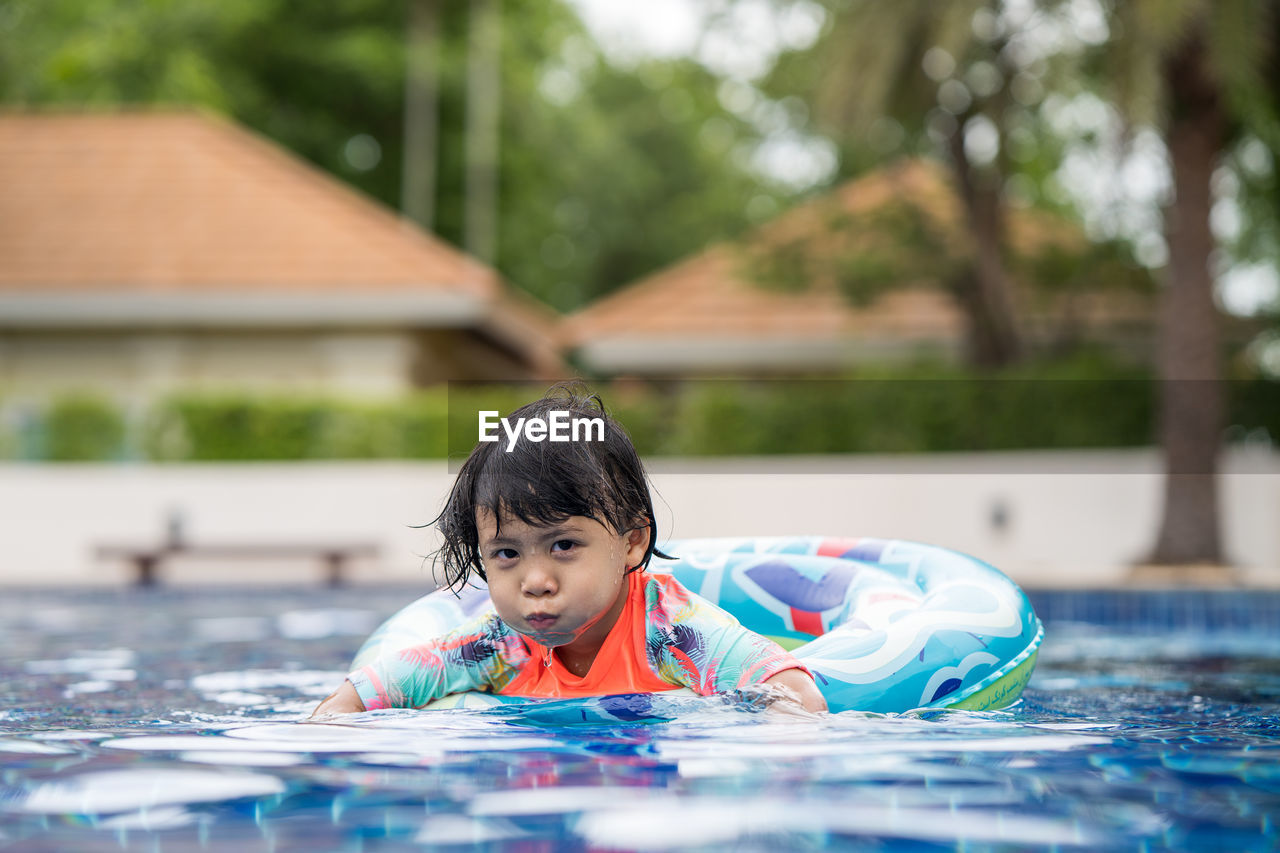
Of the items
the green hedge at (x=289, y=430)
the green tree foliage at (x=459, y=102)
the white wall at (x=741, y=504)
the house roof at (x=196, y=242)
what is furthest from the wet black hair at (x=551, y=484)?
the green tree foliage at (x=459, y=102)

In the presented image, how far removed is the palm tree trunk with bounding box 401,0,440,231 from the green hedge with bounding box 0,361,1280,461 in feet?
42.6

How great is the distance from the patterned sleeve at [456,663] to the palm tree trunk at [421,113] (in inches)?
936

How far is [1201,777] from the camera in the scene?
2.82m

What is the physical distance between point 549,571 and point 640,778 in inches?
26.4

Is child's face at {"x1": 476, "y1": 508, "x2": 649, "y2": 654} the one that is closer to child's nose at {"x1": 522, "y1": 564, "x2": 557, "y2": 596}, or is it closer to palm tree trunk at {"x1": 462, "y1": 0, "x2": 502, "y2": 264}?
child's nose at {"x1": 522, "y1": 564, "x2": 557, "y2": 596}

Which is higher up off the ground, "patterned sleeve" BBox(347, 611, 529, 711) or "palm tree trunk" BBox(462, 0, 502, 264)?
"palm tree trunk" BBox(462, 0, 502, 264)

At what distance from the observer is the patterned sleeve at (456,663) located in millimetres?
3873

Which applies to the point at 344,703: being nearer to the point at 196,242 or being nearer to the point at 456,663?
the point at 456,663

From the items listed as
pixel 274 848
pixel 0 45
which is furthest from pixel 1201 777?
pixel 0 45

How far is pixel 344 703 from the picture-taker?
375 centimetres

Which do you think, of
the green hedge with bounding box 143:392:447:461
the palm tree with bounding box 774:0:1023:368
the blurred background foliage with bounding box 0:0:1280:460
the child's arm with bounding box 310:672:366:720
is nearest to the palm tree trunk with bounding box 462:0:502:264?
the blurred background foliage with bounding box 0:0:1280:460

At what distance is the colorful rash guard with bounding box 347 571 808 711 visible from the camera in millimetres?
3625

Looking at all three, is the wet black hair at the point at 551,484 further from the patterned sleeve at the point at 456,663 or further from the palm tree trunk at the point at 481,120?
the palm tree trunk at the point at 481,120

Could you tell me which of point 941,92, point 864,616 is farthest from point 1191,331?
point 864,616
